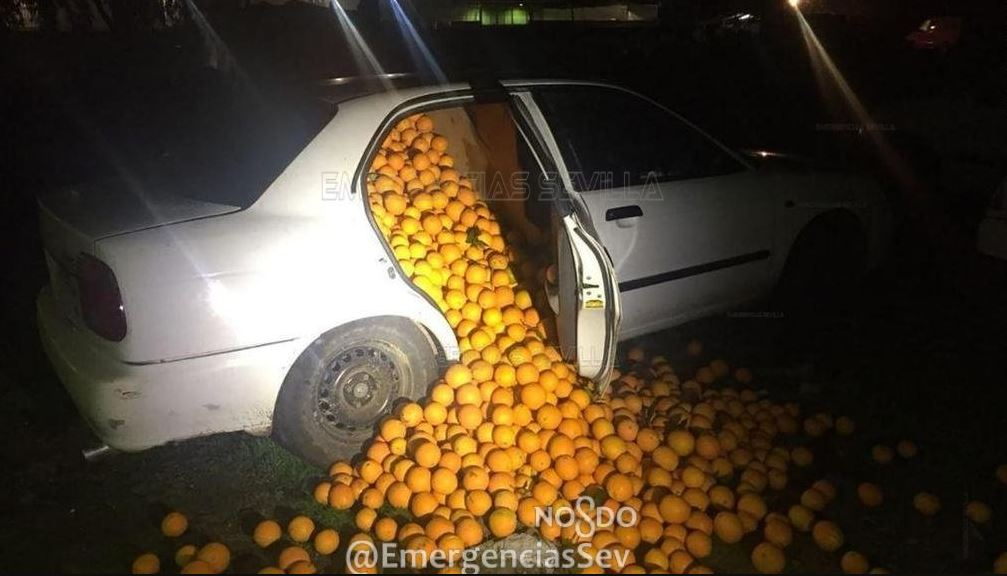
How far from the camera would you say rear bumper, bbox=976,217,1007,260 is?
417cm

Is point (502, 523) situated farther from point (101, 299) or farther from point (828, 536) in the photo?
point (101, 299)

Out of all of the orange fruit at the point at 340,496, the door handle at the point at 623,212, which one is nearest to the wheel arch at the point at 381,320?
the orange fruit at the point at 340,496

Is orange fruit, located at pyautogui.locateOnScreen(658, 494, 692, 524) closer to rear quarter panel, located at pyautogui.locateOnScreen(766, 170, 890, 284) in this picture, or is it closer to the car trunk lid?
rear quarter panel, located at pyautogui.locateOnScreen(766, 170, 890, 284)

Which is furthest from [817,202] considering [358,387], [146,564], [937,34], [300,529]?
[937,34]

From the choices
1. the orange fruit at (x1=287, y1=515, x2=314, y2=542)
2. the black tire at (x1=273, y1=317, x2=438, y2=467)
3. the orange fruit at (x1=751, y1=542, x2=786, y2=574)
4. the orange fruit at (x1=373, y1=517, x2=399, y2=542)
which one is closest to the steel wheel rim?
the black tire at (x1=273, y1=317, x2=438, y2=467)

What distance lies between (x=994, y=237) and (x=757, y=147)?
2045mm

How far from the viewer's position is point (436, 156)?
4.32 m

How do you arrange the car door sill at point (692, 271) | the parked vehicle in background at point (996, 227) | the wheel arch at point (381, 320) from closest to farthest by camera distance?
the wheel arch at point (381, 320) → the car door sill at point (692, 271) → the parked vehicle in background at point (996, 227)

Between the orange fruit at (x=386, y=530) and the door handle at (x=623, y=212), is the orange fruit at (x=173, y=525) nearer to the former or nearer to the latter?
the orange fruit at (x=386, y=530)

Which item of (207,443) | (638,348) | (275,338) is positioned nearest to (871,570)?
(638,348)

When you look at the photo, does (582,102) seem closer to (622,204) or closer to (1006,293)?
(622,204)

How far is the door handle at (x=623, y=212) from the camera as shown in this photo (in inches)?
143

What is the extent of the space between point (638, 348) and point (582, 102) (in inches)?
63.0

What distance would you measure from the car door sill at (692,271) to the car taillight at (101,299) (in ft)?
7.87
